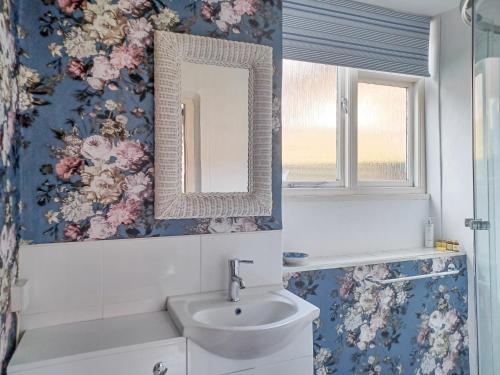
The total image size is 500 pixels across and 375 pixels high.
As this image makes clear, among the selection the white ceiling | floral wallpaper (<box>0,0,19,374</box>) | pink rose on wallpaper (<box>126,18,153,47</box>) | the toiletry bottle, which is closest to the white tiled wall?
floral wallpaper (<box>0,0,19,374</box>)

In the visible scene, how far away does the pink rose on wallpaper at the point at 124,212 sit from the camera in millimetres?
1355

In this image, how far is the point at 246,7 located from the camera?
1543 mm

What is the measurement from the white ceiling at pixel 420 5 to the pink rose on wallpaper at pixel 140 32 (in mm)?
1286

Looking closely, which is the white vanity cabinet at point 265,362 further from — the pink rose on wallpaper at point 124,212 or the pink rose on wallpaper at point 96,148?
the pink rose on wallpaper at point 96,148

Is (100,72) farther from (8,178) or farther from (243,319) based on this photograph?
(243,319)

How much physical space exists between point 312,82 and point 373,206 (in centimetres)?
78

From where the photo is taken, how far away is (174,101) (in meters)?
1.40

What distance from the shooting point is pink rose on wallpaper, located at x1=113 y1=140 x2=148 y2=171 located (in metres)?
1.36

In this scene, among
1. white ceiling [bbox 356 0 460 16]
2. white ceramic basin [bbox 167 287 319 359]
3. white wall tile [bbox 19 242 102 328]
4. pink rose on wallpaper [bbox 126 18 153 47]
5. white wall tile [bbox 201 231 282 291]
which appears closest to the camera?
white ceramic basin [bbox 167 287 319 359]

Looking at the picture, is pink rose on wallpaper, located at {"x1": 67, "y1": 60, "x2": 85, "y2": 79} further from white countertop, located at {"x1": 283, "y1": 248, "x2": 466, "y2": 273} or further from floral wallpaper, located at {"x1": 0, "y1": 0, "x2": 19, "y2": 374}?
white countertop, located at {"x1": 283, "y1": 248, "x2": 466, "y2": 273}

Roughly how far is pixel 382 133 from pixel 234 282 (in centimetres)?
137

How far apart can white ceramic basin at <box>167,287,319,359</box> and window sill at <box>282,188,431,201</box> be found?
56cm

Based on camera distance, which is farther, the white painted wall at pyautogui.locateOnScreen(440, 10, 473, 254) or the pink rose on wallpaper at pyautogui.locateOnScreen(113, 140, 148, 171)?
the white painted wall at pyautogui.locateOnScreen(440, 10, 473, 254)

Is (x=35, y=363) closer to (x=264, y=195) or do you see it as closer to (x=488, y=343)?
(x=264, y=195)
